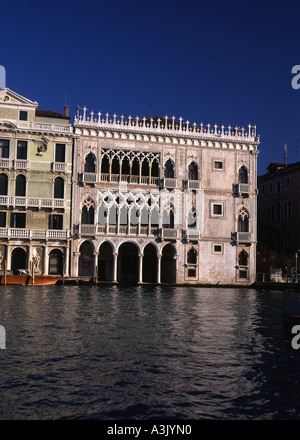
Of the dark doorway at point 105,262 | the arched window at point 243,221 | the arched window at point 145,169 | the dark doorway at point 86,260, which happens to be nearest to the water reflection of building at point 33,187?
the dark doorway at point 86,260

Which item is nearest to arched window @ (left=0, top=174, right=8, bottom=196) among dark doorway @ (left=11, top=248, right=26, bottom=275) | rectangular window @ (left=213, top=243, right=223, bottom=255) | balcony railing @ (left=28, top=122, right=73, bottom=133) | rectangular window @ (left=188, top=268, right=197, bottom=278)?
balcony railing @ (left=28, top=122, right=73, bottom=133)

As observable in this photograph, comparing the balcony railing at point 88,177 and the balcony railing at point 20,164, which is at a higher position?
the balcony railing at point 20,164

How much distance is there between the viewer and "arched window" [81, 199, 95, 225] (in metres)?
37.6

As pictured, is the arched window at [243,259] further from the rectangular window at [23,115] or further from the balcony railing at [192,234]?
the rectangular window at [23,115]

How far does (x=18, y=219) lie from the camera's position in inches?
1441

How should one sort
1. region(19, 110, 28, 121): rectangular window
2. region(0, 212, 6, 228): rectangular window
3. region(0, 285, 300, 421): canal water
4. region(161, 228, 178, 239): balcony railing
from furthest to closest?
1. region(161, 228, 178, 239): balcony railing
2. region(19, 110, 28, 121): rectangular window
3. region(0, 212, 6, 228): rectangular window
4. region(0, 285, 300, 421): canal water

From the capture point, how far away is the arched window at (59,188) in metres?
37.2

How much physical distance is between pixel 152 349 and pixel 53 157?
1051 inches

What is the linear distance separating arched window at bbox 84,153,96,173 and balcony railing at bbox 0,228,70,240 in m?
4.81

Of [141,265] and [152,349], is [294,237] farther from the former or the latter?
[152,349]

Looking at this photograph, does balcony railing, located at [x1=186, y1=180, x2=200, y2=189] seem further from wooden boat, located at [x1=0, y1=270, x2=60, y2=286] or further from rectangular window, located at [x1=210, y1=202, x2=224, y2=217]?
wooden boat, located at [x1=0, y1=270, x2=60, y2=286]

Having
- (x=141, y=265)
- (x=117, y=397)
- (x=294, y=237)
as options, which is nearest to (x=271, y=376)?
(x=117, y=397)

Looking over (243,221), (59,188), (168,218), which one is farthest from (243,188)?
(59,188)

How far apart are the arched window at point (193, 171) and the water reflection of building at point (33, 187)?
8961 millimetres
